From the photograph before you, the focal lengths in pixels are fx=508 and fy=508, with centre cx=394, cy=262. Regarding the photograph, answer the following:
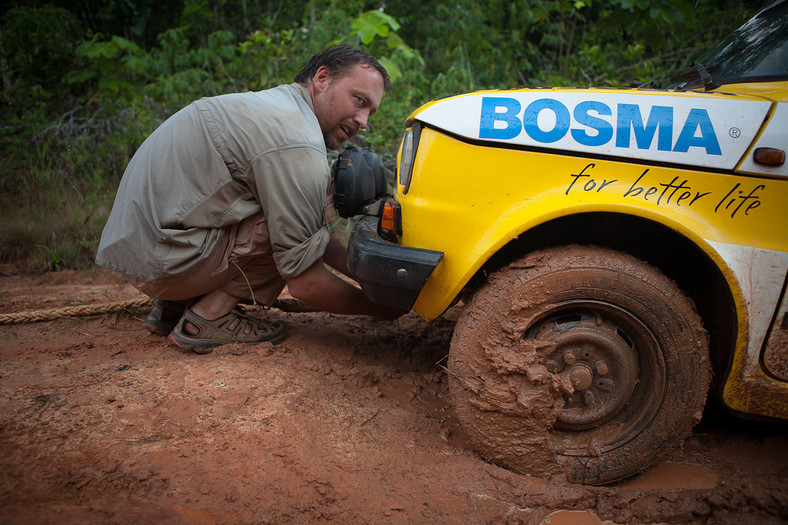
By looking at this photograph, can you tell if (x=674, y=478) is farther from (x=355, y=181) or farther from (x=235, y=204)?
(x=235, y=204)

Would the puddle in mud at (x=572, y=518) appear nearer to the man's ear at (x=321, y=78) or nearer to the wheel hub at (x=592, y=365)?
the wheel hub at (x=592, y=365)

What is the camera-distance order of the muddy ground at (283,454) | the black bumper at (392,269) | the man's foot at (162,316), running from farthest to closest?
the man's foot at (162,316), the black bumper at (392,269), the muddy ground at (283,454)

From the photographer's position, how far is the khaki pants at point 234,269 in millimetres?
2600

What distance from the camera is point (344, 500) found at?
5.76 feet

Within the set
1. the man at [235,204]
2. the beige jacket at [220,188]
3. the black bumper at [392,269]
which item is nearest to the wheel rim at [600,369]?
the black bumper at [392,269]

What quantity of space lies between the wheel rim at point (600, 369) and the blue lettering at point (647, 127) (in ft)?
1.88

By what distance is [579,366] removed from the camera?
1.89m

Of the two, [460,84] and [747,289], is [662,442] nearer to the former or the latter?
[747,289]

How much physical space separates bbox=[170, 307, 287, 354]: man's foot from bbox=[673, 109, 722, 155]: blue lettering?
210 centimetres

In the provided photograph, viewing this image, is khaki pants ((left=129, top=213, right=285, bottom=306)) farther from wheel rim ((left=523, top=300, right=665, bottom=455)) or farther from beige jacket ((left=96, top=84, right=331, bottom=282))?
wheel rim ((left=523, top=300, right=665, bottom=455))

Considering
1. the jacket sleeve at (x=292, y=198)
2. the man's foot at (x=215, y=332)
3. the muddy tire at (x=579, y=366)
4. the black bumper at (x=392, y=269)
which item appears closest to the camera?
the muddy tire at (x=579, y=366)

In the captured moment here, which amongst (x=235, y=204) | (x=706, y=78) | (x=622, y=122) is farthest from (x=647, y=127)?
(x=235, y=204)

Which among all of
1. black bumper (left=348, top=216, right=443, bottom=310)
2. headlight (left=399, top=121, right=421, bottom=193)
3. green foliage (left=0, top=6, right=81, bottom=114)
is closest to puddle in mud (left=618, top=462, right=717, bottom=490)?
black bumper (left=348, top=216, right=443, bottom=310)

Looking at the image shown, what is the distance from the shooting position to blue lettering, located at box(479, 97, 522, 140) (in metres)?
1.80
